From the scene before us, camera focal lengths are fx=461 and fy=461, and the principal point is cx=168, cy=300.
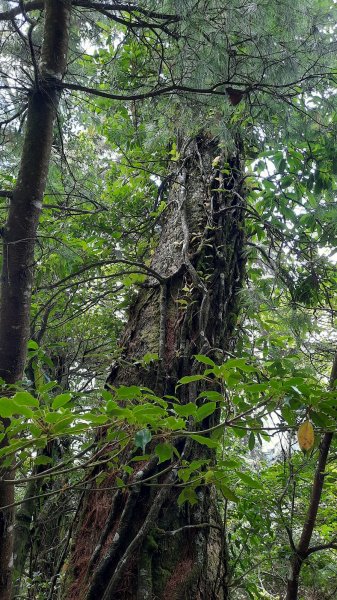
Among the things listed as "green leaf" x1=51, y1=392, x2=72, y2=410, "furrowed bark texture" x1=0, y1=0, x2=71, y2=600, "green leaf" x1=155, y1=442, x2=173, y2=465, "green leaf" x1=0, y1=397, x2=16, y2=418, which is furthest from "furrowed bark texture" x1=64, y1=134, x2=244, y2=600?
"green leaf" x1=0, y1=397, x2=16, y2=418

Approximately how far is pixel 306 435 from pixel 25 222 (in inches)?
58.6

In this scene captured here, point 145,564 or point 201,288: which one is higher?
point 201,288

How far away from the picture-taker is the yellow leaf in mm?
1394

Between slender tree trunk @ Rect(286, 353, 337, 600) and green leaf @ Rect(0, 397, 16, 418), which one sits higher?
green leaf @ Rect(0, 397, 16, 418)

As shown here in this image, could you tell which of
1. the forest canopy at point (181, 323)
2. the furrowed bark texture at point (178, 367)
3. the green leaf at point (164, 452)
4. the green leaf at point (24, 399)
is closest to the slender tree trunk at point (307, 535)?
the forest canopy at point (181, 323)

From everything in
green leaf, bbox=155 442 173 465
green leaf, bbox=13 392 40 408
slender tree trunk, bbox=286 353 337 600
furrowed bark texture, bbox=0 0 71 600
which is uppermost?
furrowed bark texture, bbox=0 0 71 600

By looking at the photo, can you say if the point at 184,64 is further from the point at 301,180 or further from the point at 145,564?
the point at 145,564

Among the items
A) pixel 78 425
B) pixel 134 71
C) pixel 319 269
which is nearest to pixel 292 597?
pixel 78 425

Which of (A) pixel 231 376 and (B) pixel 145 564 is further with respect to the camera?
(B) pixel 145 564

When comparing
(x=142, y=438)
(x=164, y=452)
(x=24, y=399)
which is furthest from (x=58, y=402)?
(x=164, y=452)

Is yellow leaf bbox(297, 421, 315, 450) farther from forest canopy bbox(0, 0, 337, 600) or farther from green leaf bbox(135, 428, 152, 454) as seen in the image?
green leaf bbox(135, 428, 152, 454)

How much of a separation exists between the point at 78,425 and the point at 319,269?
2.56 m

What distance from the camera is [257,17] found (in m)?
2.40

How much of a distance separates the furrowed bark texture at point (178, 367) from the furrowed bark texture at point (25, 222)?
15.9 inches
